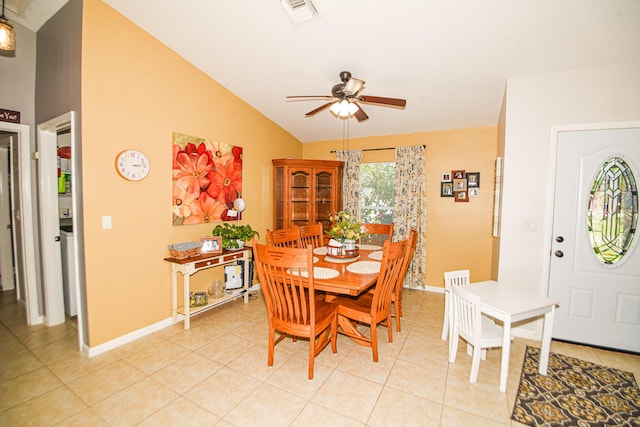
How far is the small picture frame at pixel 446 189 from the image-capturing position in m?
4.11

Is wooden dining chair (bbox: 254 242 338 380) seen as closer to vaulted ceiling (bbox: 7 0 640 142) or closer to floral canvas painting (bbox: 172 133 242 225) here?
floral canvas painting (bbox: 172 133 242 225)

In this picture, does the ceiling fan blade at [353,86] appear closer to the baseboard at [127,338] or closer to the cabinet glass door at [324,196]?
the cabinet glass door at [324,196]

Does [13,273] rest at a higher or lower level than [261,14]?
lower

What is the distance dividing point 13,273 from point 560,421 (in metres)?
6.51

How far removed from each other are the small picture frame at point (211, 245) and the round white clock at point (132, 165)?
935 millimetres

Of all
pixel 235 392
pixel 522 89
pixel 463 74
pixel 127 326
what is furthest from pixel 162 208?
pixel 522 89

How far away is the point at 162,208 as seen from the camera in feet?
9.48

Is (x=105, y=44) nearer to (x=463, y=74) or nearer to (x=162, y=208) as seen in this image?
(x=162, y=208)

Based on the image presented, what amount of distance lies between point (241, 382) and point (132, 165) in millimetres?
2191

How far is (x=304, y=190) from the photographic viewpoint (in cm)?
457

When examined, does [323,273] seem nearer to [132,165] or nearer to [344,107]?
[344,107]

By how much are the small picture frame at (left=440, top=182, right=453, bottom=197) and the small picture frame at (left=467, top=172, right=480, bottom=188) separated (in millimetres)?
242

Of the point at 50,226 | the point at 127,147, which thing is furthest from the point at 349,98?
the point at 50,226

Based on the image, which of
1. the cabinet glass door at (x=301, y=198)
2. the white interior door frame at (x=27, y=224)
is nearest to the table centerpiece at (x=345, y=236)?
the cabinet glass door at (x=301, y=198)
